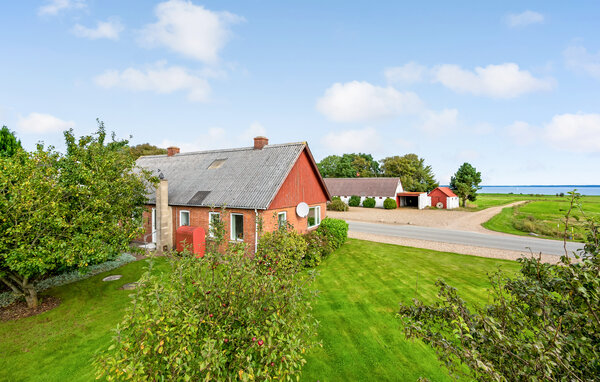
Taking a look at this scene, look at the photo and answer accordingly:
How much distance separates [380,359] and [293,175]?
12201mm

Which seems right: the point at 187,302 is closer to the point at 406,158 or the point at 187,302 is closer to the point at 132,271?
the point at 132,271

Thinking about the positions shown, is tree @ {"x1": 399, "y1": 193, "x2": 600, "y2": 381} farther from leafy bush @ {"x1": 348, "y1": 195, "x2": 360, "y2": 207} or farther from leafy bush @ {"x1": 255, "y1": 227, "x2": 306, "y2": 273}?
leafy bush @ {"x1": 348, "y1": 195, "x2": 360, "y2": 207}

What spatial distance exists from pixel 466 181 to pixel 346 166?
32.8 m

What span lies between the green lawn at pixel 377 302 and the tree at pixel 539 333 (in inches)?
25.7

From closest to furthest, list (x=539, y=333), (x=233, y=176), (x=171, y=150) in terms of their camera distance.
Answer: (x=539, y=333), (x=233, y=176), (x=171, y=150)

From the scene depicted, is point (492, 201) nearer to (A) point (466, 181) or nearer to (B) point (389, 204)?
(A) point (466, 181)

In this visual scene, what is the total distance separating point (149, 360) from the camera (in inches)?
144

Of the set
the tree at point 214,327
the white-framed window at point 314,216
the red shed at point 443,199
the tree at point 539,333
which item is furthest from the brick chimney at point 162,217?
the red shed at point 443,199

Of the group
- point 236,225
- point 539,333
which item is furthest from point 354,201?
point 539,333

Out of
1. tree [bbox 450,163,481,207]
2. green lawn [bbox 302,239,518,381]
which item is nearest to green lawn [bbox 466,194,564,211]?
tree [bbox 450,163,481,207]

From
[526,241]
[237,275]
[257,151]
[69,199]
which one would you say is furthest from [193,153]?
[526,241]

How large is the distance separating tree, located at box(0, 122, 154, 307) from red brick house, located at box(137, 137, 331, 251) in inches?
178

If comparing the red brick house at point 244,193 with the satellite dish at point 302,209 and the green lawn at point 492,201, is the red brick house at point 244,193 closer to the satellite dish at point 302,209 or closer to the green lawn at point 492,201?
the satellite dish at point 302,209

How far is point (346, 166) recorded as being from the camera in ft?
255
